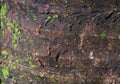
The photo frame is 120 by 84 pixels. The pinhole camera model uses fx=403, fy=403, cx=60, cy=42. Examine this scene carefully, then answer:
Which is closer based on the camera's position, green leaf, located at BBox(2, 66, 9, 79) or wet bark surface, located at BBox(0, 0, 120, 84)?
wet bark surface, located at BBox(0, 0, 120, 84)

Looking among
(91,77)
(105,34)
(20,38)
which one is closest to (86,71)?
(91,77)

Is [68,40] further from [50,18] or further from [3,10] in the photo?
[3,10]

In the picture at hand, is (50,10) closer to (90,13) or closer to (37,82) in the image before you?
(90,13)

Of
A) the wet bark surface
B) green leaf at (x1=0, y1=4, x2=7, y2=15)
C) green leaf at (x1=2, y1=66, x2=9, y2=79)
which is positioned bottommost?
green leaf at (x1=2, y1=66, x2=9, y2=79)

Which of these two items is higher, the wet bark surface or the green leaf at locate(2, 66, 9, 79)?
the wet bark surface

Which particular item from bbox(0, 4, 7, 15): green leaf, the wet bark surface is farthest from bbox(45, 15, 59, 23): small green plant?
bbox(0, 4, 7, 15): green leaf

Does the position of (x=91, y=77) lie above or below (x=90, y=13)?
below

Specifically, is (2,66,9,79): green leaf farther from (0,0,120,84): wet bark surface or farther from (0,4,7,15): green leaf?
(0,4,7,15): green leaf

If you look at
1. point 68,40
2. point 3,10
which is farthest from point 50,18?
point 3,10
